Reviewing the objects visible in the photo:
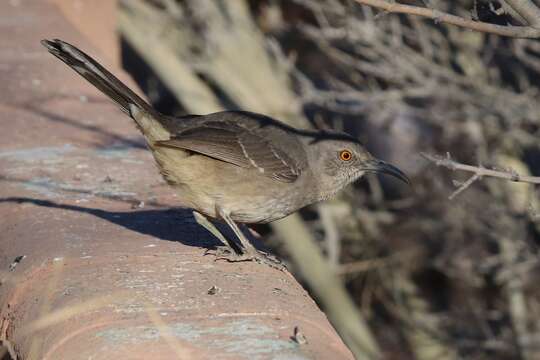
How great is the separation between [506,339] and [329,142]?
2.95 meters

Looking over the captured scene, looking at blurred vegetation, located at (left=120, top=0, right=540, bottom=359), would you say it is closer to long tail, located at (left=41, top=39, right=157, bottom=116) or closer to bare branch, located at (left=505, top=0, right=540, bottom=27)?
long tail, located at (left=41, top=39, right=157, bottom=116)

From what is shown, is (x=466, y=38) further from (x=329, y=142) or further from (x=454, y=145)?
(x=329, y=142)

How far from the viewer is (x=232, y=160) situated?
423 centimetres

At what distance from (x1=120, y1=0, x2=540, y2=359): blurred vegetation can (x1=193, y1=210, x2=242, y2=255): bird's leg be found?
2.38 metres

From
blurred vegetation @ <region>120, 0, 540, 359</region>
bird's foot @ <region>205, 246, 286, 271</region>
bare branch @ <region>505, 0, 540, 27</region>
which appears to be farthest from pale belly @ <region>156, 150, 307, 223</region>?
blurred vegetation @ <region>120, 0, 540, 359</region>

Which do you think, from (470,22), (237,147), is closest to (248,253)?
(237,147)

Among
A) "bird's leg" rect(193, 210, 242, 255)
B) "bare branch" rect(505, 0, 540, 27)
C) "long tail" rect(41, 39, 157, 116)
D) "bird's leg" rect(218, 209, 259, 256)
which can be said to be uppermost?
"bare branch" rect(505, 0, 540, 27)

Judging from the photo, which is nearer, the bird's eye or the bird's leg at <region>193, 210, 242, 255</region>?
the bird's leg at <region>193, 210, 242, 255</region>

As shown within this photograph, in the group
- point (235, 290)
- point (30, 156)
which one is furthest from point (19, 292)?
point (30, 156)

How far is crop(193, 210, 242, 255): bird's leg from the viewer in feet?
12.2

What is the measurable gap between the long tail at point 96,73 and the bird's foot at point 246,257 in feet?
2.76

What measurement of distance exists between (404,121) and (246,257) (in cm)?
544

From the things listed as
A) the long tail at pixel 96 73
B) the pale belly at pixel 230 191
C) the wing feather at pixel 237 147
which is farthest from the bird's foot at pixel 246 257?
the long tail at pixel 96 73

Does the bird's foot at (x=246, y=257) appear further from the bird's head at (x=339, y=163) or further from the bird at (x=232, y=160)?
the bird's head at (x=339, y=163)
